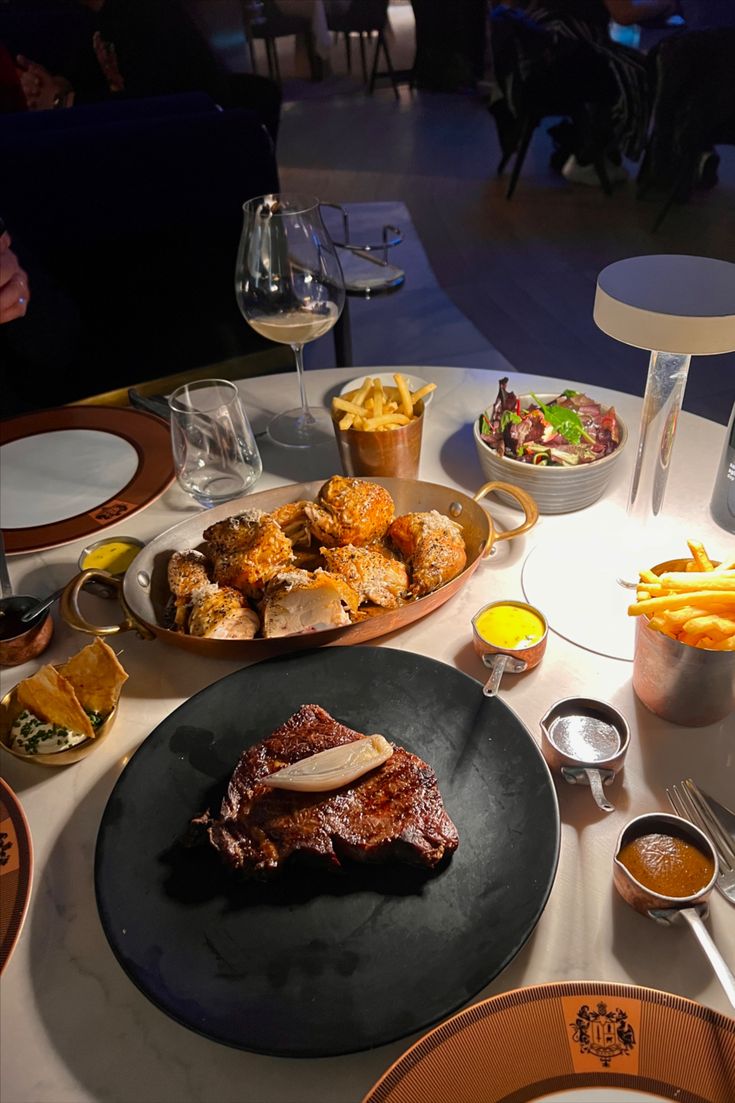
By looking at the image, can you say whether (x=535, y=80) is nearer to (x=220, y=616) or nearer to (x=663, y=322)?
Result: (x=663, y=322)

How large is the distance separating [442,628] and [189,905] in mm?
554

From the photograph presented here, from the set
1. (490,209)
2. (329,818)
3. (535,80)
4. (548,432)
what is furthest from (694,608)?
(490,209)

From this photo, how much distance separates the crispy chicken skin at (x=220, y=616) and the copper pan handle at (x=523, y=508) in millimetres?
389

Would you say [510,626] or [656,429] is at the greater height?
[656,429]

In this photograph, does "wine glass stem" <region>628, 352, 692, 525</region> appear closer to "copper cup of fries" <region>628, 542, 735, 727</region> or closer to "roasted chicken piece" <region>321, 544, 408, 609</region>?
"copper cup of fries" <region>628, 542, 735, 727</region>

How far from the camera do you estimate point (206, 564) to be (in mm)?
1210

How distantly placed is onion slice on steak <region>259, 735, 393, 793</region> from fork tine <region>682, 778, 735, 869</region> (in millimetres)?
353

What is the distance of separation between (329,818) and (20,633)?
602 mm

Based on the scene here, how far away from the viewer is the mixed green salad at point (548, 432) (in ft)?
4.51

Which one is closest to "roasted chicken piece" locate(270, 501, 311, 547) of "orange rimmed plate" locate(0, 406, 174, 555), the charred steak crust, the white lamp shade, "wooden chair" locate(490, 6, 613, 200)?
"orange rimmed plate" locate(0, 406, 174, 555)

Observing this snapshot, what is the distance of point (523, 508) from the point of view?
1329 mm

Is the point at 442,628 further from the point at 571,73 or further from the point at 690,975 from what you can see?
the point at 571,73

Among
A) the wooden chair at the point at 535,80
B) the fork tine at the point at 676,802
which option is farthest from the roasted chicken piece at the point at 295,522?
the wooden chair at the point at 535,80

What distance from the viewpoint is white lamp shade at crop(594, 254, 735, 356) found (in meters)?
0.99
